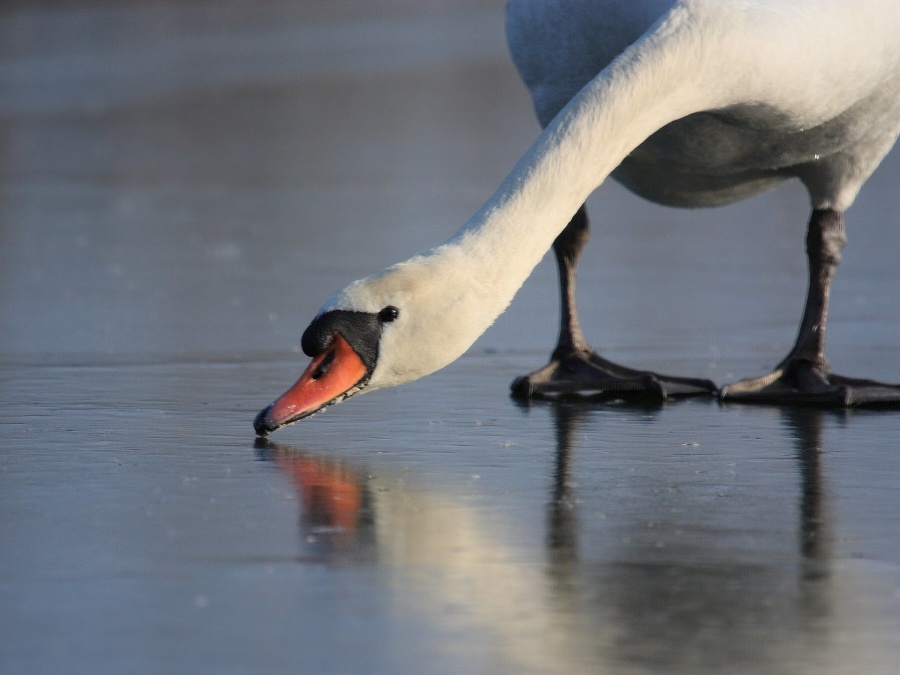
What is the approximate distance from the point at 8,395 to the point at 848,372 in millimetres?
3391

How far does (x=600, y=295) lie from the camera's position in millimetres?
9805

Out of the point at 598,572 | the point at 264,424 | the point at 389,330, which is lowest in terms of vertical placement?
the point at 598,572

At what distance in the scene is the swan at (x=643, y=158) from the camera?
5789mm

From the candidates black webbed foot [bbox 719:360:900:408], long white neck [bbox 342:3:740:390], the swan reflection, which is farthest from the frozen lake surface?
long white neck [bbox 342:3:740:390]

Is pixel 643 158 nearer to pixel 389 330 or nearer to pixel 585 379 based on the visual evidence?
pixel 585 379

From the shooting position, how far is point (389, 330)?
5750mm

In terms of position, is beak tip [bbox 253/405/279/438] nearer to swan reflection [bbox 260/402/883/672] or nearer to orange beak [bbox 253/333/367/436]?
orange beak [bbox 253/333/367/436]

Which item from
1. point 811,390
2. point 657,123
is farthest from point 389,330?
point 811,390

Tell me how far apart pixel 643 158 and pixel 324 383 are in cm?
247

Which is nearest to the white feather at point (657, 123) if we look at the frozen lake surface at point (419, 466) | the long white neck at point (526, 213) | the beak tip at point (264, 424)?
the long white neck at point (526, 213)

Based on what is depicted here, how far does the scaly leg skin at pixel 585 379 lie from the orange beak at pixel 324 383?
1.60m

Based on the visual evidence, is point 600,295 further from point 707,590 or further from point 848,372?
point 707,590

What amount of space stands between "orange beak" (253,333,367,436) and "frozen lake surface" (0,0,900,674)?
18 cm

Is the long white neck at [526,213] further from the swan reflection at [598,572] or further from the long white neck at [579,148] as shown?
the swan reflection at [598,572]
